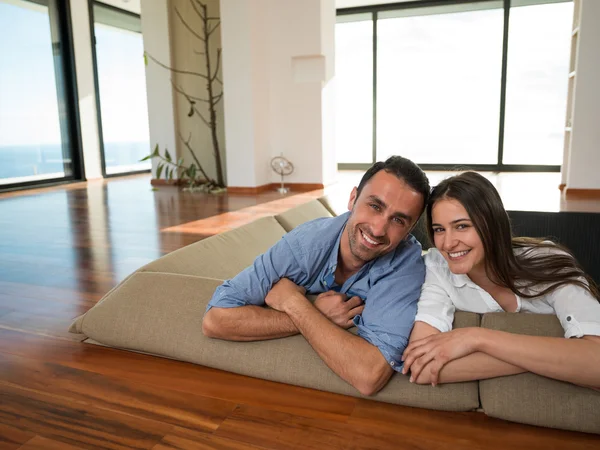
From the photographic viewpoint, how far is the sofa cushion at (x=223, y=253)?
2.29m

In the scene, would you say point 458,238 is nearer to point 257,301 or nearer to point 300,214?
point 257,301

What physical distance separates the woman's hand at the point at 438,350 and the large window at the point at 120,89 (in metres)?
8.47

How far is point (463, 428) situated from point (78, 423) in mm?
1089

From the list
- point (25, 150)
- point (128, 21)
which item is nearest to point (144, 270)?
point (25, 150)

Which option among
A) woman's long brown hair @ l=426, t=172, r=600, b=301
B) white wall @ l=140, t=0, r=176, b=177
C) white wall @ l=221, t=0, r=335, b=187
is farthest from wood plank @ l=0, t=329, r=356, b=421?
Answer: white wall @ l=140, t=0, r=176, b=177

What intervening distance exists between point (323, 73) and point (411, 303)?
5472 mm

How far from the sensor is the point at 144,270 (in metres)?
2.13

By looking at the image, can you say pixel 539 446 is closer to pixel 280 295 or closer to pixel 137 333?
pixel 280 295

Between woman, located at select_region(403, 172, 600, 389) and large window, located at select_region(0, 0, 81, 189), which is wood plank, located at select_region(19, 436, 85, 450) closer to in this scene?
woman, located at select_region(403, 172, 600, 389)

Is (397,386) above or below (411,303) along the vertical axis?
below

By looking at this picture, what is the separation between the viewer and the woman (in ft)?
4.20

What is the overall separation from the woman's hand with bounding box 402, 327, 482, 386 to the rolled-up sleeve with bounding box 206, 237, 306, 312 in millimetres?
436

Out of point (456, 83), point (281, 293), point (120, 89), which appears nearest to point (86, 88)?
point (120, 89)

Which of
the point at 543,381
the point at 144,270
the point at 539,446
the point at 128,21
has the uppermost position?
the point at 128,21
